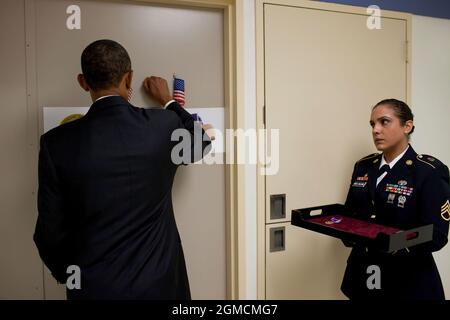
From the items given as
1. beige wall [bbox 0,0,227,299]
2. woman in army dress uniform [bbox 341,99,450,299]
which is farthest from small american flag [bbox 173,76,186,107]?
woman in army dress uniform [bbox 341,99,450,299]

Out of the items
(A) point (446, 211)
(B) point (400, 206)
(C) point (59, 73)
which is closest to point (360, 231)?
(B) point (400, 206)

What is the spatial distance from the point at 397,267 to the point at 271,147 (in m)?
0.77

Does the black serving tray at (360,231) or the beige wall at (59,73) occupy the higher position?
the beige wall at (59,73)

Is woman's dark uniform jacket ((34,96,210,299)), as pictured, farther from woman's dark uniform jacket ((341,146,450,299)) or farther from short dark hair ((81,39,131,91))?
woman's dark uniform jacket ((341,146,450,299))

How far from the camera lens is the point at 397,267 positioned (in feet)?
4.51

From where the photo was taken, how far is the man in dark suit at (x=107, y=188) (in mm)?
1045

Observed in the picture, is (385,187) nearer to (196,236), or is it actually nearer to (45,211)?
(196,236)

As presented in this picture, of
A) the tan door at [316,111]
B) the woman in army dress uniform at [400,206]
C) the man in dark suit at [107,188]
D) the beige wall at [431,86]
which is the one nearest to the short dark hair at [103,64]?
the man in dark suit at [107,188]

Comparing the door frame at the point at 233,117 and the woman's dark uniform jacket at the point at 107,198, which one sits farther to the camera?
the door frame at the point at 233,117

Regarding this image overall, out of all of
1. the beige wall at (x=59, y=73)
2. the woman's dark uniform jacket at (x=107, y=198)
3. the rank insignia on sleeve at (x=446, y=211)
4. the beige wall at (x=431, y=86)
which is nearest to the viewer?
the woman's dark uniform jacket at (x=107, y=198)

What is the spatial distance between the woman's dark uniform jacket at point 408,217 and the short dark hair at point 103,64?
1.14m

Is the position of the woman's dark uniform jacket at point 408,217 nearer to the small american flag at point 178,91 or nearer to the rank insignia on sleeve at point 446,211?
the rank insignia on sleeve at point 446,211
